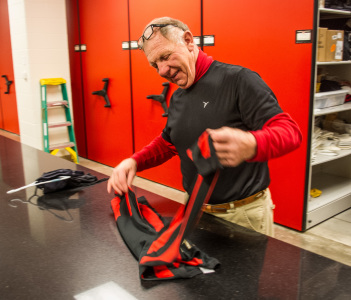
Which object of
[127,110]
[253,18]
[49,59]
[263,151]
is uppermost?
[253,18]

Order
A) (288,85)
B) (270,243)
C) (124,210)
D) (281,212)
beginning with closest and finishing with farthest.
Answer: (270,243), (124,210), (288,85), (281,212)

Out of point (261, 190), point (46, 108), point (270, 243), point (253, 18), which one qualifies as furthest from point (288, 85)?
point (46, 108)

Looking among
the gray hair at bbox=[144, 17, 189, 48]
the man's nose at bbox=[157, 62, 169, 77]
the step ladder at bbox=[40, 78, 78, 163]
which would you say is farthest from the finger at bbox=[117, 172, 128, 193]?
the step ladder at bbox=[40, 78, 78, 163]

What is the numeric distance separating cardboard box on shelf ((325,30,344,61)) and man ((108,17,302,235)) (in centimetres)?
185

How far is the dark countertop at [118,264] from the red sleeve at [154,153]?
0.19 metres

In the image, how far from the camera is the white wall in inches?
177

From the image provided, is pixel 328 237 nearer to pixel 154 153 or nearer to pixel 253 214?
pixel 253 214

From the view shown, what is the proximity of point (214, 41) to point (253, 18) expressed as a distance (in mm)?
453

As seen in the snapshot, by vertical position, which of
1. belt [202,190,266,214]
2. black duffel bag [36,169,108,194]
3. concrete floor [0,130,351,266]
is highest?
black duffel bag [36,169,108,194]

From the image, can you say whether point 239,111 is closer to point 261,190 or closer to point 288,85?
point 261,190

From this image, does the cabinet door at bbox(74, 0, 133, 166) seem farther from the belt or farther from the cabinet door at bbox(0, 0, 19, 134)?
the belt

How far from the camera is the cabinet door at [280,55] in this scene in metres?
2.79

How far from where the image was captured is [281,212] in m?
3.12

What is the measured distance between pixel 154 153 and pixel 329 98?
2.11 m
